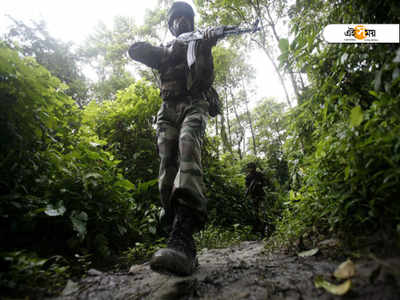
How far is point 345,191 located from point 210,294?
963mm


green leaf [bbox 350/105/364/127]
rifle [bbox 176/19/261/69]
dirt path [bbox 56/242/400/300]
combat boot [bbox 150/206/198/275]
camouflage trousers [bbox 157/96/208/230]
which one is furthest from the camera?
rifle [bbox 176/19/261/69]

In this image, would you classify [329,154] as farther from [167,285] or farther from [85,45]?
[85,45]

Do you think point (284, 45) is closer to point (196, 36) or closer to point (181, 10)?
point (196, 36)

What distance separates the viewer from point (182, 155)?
167 cm

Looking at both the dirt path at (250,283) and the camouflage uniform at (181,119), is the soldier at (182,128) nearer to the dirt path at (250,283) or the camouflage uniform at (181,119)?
the camouflage uniform at (181,119)

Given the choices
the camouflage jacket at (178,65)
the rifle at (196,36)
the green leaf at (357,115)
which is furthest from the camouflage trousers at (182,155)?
the green leaf at (357,115)

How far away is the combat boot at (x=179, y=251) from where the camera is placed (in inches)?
46.3

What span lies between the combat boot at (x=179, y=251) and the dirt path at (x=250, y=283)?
6 centimetres

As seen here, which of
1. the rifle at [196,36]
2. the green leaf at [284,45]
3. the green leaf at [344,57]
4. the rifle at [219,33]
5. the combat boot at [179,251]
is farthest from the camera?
the rifle at [219,33]

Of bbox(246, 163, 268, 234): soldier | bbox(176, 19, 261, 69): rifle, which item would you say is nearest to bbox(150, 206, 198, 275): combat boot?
bbox(176, 19, 261, 69): rifle

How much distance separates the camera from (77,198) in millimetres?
1775

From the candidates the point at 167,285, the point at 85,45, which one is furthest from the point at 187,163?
the point at 85,45

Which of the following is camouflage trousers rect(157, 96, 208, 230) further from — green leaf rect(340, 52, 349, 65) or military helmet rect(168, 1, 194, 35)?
military helmet rect(168, 1, 194, 35)

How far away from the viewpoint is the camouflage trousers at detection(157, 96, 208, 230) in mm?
1523
